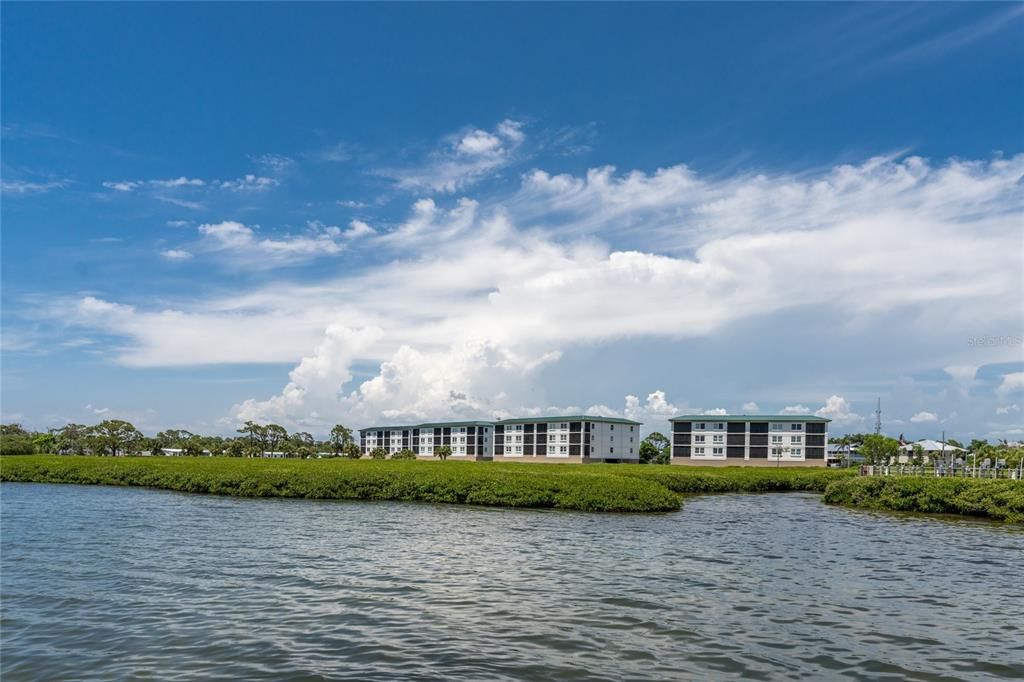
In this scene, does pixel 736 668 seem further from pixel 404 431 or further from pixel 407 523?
pixel 404 431

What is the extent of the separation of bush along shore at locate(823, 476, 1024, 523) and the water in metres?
9.53

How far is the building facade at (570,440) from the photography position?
476ft

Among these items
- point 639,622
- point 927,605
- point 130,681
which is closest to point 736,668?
point 639,622

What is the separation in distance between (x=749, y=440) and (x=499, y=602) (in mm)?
124831

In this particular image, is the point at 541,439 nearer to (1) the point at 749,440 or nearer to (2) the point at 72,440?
(1) the point at 749,440

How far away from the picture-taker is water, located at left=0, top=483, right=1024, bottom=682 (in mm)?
16344

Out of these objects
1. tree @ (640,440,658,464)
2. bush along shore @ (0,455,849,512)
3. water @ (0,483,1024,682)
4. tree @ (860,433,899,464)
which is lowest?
tree @ (640,440,658,464)

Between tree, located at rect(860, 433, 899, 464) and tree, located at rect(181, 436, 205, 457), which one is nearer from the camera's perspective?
tree, located at rect(860, 433, 899, 464)

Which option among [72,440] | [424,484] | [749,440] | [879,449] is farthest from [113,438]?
[879,449]

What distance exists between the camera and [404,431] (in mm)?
197250

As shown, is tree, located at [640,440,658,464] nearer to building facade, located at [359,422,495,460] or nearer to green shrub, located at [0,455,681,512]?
building facade, located at [359,422,495,460]

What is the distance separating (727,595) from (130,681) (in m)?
18.0

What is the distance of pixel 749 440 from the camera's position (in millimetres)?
136250

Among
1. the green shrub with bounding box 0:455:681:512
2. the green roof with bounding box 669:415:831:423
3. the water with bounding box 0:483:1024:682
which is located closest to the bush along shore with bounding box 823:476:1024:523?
the water with bounding box 0:483:1024:682
